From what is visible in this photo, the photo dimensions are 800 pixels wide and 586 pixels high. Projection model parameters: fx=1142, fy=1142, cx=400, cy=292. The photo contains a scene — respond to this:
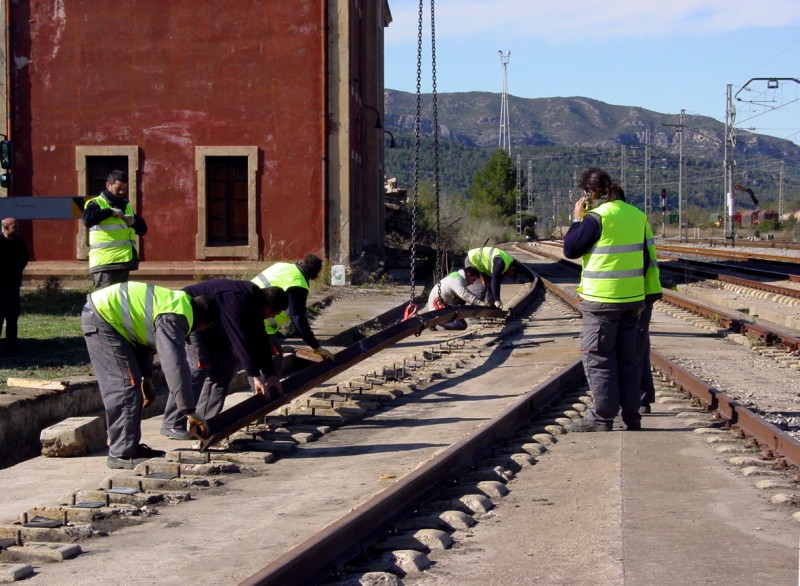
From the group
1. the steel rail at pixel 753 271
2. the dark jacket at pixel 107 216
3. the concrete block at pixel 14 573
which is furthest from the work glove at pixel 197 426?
the steel rail at pixel 753 271

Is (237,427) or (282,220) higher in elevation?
(282,220)

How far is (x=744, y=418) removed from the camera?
8.34 meters

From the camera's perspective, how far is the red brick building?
81.5 feet

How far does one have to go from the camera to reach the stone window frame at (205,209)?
24859mm

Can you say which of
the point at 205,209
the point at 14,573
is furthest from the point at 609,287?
the point at 205,209

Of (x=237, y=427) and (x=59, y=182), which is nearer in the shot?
(x=237, y=427)

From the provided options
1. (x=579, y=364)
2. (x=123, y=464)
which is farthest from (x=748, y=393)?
(x=123, y=464)

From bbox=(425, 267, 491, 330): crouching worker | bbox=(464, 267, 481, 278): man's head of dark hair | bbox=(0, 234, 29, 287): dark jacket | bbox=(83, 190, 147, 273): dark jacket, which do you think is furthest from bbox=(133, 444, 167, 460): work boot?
bbox=(464, 267, 481, 278): man's head of dark hair

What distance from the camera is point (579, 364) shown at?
11727 millimetres

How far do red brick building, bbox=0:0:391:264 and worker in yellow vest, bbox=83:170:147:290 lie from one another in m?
12.7

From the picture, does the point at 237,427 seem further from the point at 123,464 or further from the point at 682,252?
the point at 682,252

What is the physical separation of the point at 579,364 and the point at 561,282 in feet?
61.7

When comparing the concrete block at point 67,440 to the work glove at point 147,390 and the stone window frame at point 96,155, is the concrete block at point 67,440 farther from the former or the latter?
the stone window frame at point 96,155

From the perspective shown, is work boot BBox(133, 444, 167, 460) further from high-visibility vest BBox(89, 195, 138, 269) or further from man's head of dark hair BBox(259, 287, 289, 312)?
high-visibility vest BBox(89, 195, 138, 269)
